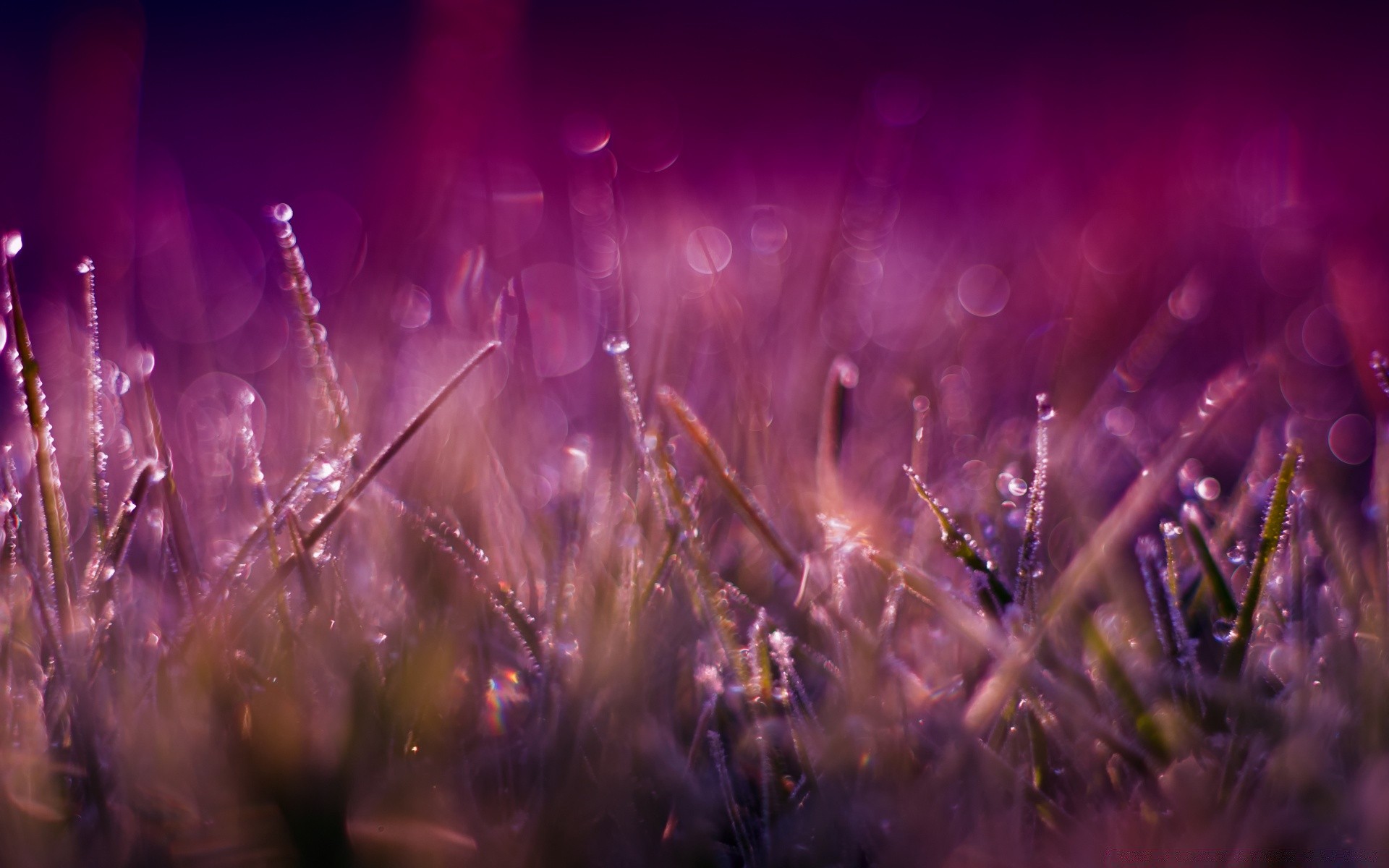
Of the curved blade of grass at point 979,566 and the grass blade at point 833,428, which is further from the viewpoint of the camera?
the grass blade at point 833,428

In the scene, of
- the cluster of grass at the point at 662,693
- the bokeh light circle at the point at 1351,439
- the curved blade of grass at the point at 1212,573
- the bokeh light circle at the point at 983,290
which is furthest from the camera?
the bokeh light circle at the point at 983,290

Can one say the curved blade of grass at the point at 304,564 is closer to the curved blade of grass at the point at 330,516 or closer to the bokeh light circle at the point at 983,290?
the curved blade of grass at the point at 330,516

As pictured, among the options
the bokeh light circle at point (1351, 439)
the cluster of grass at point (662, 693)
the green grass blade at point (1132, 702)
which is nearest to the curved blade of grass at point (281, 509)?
the cluster of grass at point (662, 693)

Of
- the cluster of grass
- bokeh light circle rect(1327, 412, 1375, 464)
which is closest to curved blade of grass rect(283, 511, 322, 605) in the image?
the cluster of grass

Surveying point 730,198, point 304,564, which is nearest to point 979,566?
point 304,564

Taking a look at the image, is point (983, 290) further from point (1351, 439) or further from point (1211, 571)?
point (1211, 571)

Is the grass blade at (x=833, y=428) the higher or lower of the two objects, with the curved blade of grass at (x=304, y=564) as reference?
higher

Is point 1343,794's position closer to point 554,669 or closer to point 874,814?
point 874,814

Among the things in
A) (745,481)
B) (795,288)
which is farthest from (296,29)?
(745,481)
